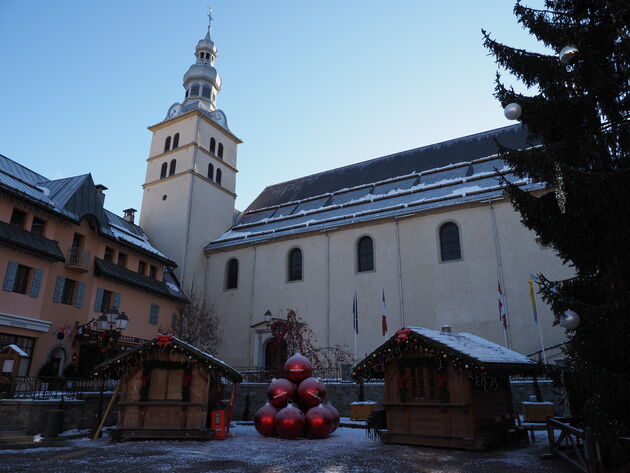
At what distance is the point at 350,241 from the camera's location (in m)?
29.5

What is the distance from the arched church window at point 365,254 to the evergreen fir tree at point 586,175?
59.6 feet

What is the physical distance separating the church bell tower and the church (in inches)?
4.2

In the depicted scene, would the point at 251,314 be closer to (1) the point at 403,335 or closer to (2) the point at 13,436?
(2) the point at 13,436

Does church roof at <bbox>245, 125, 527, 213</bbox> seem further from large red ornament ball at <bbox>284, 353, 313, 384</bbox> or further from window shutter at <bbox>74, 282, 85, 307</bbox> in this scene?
large red ornament ball at <bbox>284, 353, 313, 384</bbox>

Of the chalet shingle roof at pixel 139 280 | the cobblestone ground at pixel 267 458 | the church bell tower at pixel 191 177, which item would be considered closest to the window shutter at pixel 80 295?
the chalet shingle roof at pixel 139 280

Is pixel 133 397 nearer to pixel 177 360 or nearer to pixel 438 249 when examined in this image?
pixel 177 360

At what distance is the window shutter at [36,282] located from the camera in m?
20.7

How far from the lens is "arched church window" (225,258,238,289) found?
33.9m

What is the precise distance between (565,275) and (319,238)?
1461 cm

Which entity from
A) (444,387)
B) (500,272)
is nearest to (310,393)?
(444,387)

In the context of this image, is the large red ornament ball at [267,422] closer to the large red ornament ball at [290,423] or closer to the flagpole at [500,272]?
the large red ornament ball at [290,423]

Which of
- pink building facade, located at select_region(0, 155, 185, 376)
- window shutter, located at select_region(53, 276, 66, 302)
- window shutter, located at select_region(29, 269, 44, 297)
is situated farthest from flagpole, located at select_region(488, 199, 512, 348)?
window shutter, located at select_region(29, 269, 44, 297)

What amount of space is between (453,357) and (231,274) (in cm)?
2429

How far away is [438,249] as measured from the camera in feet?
86.9
